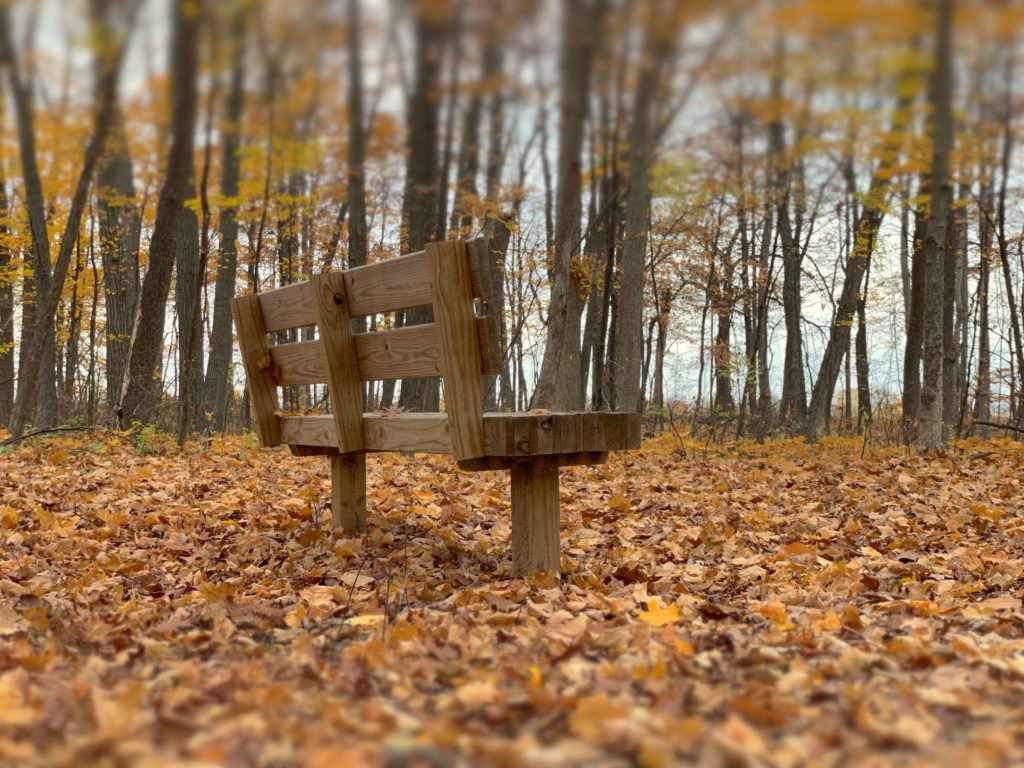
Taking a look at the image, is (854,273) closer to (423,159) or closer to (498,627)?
(423,159)

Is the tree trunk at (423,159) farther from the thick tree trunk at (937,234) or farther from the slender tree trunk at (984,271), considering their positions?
the slender tree trunk at (984,271)

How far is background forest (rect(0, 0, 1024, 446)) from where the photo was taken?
26.2ft

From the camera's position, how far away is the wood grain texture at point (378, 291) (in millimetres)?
3029

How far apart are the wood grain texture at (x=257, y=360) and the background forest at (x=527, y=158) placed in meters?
3.34

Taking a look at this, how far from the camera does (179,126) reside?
8.41 m

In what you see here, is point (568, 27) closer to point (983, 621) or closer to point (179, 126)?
point (179, 126)

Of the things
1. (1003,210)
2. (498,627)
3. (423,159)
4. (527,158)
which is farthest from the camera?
(527,158)

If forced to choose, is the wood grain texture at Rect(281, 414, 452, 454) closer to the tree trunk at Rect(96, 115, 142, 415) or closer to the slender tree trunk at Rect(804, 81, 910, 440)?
the tree trunk at Rect(96, 115, 142, 415)

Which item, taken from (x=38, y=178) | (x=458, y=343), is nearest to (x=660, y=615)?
(x=458, y=343)

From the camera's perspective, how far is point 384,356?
11.1 ft

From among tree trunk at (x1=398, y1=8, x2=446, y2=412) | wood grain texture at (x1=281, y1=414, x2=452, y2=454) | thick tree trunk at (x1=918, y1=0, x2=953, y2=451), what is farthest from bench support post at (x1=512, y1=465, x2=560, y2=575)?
tree trunk at (x1=398, y1=8, x2=446, y2=412)

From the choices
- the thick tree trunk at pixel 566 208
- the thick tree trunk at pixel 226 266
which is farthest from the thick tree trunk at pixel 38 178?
the thick tree trunk at pixel 566 208

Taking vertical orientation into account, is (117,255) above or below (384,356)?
above

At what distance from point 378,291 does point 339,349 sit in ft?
1.21
